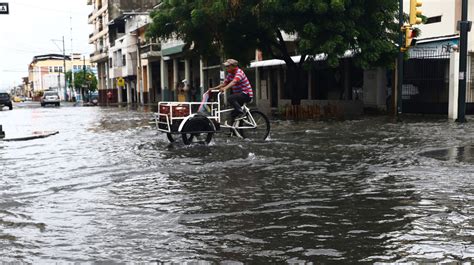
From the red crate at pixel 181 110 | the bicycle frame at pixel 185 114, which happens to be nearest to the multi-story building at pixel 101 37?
the bicycle frame at pixel 185 114

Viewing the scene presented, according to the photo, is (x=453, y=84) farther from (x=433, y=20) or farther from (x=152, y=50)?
(x=152, y=50)

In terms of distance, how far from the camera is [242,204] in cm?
625

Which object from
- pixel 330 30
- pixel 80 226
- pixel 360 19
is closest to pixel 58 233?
pixel 80 226

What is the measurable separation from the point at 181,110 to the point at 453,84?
1176cm

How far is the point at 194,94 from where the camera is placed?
4769cm

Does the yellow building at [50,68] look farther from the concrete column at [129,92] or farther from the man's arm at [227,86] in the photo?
the man's arm at [227,86]

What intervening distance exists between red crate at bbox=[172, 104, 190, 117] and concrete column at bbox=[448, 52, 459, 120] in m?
11.5

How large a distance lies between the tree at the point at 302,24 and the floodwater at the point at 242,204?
8.45 metres

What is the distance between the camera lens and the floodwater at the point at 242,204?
4.55 meters

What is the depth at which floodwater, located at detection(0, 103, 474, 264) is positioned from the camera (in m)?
4.55

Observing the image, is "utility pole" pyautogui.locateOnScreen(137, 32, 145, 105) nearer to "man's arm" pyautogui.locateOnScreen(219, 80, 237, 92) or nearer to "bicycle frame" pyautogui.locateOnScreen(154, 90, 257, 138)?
"bicycle frame" pyautogui.locateOnScreen(154, 90, 257, 138)

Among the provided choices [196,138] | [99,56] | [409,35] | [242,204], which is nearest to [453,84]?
[409,35]

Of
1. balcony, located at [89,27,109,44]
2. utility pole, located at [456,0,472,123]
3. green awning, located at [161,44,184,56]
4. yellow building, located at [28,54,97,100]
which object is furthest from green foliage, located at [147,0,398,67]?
yellow building, located at [28,54,97,100]

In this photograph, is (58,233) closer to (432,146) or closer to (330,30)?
(432,146)
